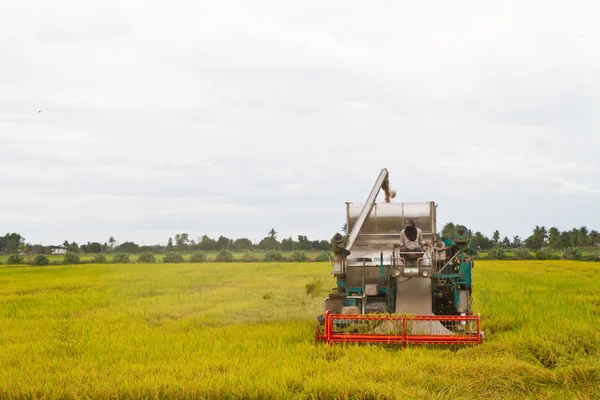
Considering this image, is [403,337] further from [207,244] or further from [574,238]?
[574,238]

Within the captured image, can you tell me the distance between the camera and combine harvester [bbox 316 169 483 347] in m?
9.98

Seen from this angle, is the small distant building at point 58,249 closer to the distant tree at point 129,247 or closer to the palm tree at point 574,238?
the distant tree at point 129,247

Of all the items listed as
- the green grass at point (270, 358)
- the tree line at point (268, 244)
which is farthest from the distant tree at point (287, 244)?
the green grass at point (270, 358)

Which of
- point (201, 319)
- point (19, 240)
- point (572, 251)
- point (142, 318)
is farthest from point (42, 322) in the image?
point (19, 240)

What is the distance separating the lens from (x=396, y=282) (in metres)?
11.6

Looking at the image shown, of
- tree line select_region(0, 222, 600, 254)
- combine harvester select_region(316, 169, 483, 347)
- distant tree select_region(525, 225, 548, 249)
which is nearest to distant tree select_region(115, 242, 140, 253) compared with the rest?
tree line select_region(0, 222, 600, 254)

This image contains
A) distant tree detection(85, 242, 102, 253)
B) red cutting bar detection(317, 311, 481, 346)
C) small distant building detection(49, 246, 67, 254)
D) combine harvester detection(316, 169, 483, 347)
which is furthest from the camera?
small distant building detection(49, 246, 67, 254)

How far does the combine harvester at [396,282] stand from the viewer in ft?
32.8

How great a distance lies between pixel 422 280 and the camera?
11.5 metres

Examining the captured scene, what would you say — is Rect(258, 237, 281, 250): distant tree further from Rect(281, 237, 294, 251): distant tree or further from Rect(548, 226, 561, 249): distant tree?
Rect(548, 226, 561, 249): distant tree

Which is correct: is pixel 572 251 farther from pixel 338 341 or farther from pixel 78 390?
pixel 78 390

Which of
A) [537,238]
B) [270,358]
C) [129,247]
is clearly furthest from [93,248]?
[270,358]

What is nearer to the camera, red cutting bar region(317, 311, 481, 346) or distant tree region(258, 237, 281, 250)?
red cutting bar region(317, 311, 481, 346)

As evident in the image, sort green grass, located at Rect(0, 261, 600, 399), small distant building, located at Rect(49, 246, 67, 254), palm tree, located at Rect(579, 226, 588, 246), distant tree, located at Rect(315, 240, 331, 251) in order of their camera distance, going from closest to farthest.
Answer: green grass, located at Rect(0, 261, 600, 399) → distant tree, located at Rect(315, 240, 331, 251) → palm tree, located at Rect(579, 226, 588, 246) → small distant building, located at Rect(49, 246, 67, 254)
